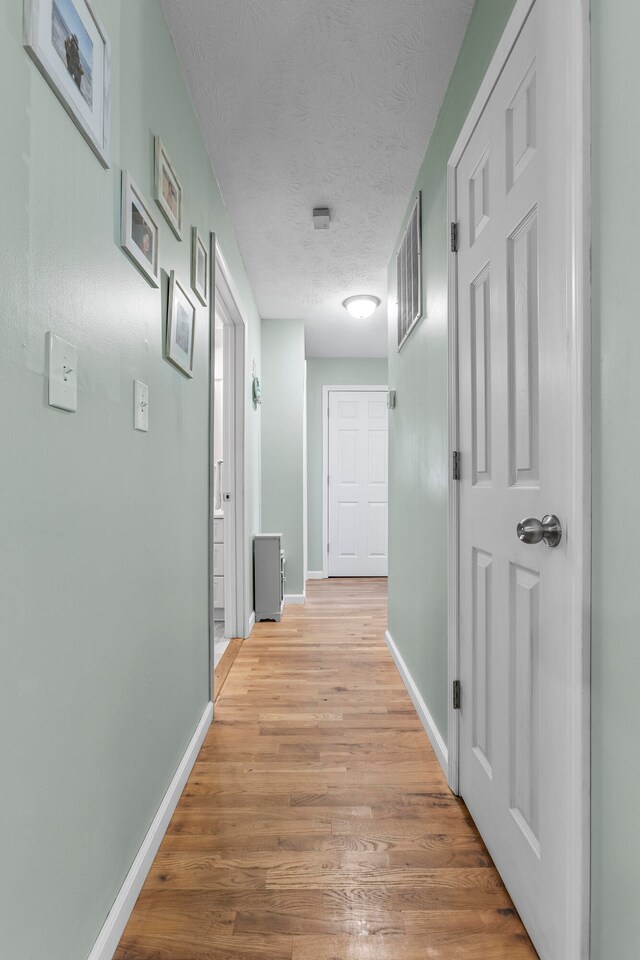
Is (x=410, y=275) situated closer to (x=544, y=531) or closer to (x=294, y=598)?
(x=544, y=531)

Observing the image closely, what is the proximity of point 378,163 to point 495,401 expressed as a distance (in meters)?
1.55

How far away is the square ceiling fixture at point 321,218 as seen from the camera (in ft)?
9.16

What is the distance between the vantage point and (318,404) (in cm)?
612

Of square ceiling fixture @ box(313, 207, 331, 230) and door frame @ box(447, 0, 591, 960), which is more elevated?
square ceiling fixture @ box(313, 207, 331, 230)

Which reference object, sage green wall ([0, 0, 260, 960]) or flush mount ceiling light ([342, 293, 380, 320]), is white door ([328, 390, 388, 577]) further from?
sage green wall ([0, 0, 260, 960])

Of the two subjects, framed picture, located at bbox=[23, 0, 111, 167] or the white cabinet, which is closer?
framed picture, located at bbox=[23, 0, 111, 167]

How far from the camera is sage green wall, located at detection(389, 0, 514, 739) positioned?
5.60ft

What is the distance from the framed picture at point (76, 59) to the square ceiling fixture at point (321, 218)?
1743 mm

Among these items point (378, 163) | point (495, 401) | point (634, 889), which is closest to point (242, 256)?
point (378, 163)

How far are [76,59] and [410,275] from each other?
1.85 meters

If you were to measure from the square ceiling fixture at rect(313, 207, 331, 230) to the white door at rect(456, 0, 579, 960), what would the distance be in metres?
1.17

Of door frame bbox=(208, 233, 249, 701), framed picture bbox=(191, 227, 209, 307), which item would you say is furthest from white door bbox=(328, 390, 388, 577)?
framed picture bbox=(191, 227, 209, 307)

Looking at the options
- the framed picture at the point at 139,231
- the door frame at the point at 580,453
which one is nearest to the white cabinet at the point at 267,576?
the framed picture at the point at 139,231

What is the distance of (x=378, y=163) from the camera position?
2.41m
